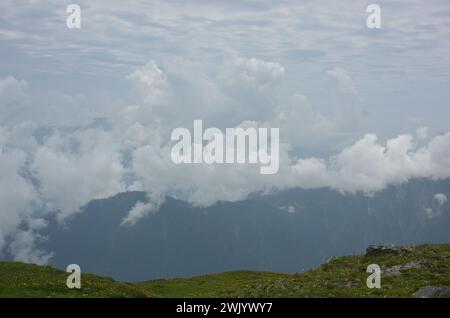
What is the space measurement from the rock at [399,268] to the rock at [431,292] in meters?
6.56

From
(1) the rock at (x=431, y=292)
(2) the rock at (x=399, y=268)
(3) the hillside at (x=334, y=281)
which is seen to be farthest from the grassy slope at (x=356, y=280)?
(1) the rock at (x=431, y=292)

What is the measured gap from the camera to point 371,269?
42844 mm

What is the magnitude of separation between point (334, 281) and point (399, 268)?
6.38m

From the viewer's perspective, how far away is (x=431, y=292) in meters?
32.3

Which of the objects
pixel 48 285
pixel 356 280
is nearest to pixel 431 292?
pixel 356 280

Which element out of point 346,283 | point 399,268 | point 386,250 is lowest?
point 346,283

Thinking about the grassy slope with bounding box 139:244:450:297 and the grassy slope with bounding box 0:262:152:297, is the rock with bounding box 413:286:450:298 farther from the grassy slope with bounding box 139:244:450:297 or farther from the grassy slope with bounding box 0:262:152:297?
the grassy slope with bounding box 0:262:152:297

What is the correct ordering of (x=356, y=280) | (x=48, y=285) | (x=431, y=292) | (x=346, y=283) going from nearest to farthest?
(x=431, y=292), (x=346, y=283), (x=356, y=280), (x=48, y=285)

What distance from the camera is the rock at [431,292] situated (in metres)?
31.5

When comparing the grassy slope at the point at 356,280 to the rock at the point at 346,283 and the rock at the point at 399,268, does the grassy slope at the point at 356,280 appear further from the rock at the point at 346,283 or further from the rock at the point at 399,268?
the rock at the point at 399,268

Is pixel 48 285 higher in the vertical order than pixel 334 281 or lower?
lower

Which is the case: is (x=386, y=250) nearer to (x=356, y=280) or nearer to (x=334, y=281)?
(x=356, y=280)
